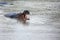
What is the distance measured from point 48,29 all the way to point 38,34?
0.16 metres

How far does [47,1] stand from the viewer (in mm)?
2535

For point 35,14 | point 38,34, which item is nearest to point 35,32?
point 38,34

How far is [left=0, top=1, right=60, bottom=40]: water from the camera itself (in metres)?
1.32

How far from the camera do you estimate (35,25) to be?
1602 mm

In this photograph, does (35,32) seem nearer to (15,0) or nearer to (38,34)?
(38,34)

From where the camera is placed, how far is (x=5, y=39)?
4.05 feet

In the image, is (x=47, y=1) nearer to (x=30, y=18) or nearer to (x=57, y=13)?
(x=57, y=13)

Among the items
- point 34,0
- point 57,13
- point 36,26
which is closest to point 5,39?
point 36,26

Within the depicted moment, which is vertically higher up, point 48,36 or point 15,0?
point 15,0

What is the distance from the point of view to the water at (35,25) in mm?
1324

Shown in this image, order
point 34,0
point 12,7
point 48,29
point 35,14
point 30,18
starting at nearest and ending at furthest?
1. point 48,29
2. point 30,18
3. point 35,14
4. point 12,7
5. point 34,0

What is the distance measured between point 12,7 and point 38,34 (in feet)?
3.14

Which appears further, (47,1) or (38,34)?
(47,1)

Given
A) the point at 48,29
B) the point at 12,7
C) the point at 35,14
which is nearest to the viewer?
the point at 48,29
